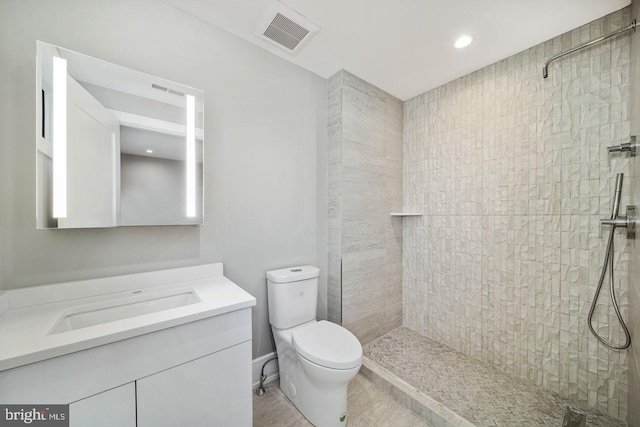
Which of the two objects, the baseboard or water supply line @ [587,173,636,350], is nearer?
water supply line @ [587,173,636,350]

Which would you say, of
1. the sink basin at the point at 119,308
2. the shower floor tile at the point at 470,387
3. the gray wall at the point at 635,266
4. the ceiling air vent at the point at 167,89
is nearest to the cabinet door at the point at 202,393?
the sink basin at the point at 119,308

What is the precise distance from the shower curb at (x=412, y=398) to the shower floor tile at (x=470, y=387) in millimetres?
54

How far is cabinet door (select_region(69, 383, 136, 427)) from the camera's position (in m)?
0.77

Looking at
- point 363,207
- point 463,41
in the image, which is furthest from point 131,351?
point 463,41

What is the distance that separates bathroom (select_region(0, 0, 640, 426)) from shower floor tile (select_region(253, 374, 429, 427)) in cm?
26

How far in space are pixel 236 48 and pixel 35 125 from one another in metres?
1.16

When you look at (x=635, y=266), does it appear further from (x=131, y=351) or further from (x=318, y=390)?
(x=131, y=351)

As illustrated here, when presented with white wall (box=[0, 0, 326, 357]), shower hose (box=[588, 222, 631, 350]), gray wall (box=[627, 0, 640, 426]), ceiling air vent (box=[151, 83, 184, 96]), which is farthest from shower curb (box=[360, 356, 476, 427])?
ceiling air vent (box=[151, 83, 184, 96])

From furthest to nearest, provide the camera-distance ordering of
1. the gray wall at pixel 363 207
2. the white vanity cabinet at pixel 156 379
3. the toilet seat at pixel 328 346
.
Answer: the gray wall at pixel 363 207, the toilet seat at pixel 328 346, the white vanity cabinet at pixel 156 379

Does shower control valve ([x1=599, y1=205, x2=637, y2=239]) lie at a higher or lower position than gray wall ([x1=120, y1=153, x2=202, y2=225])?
lower

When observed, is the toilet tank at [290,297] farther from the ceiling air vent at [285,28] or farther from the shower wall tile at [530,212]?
the ceiling air vent at [285,28]

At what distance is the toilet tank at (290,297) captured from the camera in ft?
5.36

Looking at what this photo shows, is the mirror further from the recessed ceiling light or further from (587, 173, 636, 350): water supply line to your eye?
(587, 173, 636, 350): water supply line

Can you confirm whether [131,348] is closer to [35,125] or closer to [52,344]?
[52,344]
